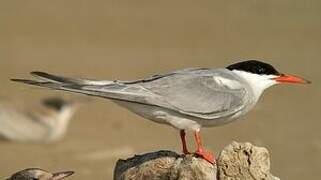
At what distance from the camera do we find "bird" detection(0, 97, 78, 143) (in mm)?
13125

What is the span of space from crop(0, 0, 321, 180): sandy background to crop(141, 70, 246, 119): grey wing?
17.6 feet

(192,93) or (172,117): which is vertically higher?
(192,93)

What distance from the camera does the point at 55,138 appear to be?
13305 mm

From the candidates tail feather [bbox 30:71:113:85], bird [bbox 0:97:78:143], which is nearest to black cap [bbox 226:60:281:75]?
tail feather [bbox 30:71:113:85]

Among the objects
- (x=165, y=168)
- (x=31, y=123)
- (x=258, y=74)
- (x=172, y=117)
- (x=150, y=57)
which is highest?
(x=258, y=74)

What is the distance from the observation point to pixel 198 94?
6695 mm

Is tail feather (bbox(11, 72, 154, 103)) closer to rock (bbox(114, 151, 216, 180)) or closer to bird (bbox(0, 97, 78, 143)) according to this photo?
rock (bbox(114, 151, 216, 180))

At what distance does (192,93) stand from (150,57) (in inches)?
451

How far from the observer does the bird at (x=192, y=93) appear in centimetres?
643

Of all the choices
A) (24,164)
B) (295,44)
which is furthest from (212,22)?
(24,164)

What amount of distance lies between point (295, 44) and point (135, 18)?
157 inches

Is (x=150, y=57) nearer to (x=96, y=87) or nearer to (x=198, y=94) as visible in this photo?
(x=198, y=94)

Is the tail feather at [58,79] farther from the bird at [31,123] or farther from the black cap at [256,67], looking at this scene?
the bird at [31,123]

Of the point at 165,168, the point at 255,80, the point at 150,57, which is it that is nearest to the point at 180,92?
the point at 255,80
